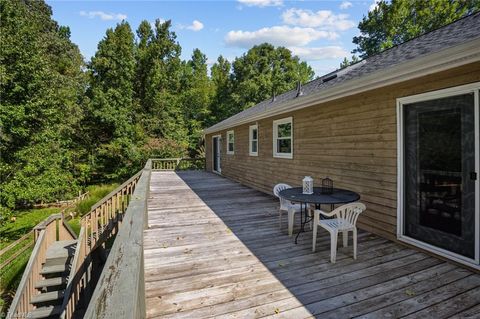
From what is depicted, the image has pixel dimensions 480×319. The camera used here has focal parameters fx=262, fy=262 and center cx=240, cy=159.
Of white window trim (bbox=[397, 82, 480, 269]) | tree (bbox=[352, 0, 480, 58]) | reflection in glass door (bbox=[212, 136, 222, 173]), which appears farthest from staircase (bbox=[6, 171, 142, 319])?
tree (bbox=[352, 0, 480, 58])

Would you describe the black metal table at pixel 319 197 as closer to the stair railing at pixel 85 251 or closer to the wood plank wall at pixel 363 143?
the wood plank wall at pixel 363 143

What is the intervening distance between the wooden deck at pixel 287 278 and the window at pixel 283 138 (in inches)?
114

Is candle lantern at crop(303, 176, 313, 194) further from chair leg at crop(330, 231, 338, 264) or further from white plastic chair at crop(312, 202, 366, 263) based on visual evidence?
chair leg at crop(330, 231, 338, 264)

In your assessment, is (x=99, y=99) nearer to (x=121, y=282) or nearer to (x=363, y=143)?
(x=363, y=143)

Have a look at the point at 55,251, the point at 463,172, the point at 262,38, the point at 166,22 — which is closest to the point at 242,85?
the point at 262,38

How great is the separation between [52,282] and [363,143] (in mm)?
6431

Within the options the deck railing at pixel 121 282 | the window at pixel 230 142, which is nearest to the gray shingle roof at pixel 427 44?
the deck railing at pixel 121 282

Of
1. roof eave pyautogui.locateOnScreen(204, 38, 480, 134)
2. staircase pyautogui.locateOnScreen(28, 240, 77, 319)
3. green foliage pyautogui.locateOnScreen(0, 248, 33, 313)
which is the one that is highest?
roof eave pyautogui.locateOnScreen(204, 38, 480, 134)

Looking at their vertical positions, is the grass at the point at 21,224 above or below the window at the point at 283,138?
below

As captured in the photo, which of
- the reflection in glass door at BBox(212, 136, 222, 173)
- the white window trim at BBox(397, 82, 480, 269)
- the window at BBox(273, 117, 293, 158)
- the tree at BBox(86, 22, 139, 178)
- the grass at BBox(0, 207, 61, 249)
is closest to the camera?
the white window trim at BBox(397, 82, 480, 269)

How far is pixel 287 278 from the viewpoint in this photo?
8.99ft

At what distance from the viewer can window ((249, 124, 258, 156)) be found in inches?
343

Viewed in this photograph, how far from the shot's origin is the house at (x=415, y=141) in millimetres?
2867

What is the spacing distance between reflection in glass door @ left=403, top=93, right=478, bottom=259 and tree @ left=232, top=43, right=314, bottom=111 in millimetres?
21442
